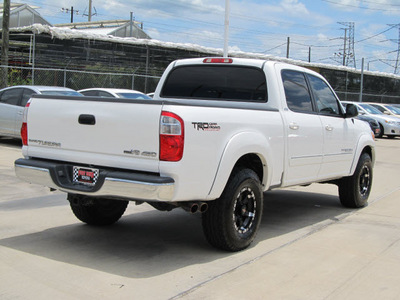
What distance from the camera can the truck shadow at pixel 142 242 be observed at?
4.77 meters

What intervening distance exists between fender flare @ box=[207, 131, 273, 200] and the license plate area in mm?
1056

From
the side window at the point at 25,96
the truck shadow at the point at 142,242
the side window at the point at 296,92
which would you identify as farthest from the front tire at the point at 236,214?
the side window at the point at 25,96

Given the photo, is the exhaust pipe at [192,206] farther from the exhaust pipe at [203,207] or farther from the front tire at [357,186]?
the front tire at [357,186]

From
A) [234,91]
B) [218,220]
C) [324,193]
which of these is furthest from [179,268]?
[324,193]

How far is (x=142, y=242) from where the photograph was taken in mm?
5508

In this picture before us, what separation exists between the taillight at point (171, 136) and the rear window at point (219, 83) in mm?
1851

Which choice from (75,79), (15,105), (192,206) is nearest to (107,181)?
(192,206)

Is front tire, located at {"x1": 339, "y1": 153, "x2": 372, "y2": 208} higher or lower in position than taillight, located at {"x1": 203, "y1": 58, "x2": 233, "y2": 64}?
lower

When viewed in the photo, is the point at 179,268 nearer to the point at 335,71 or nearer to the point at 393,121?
the point at 393,121

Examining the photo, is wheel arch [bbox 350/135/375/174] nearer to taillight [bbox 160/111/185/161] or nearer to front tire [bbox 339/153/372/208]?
front tire [bbox 339/153/372/208]

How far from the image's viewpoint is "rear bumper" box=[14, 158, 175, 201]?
14.1 feet

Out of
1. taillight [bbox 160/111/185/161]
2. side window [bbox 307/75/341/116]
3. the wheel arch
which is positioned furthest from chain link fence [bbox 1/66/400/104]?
taillight [bbox 160/111/185/161]

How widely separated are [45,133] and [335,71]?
39441 millimetres

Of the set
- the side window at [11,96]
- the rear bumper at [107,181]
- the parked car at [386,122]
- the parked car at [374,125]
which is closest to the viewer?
the rear bumper at [107,181]
